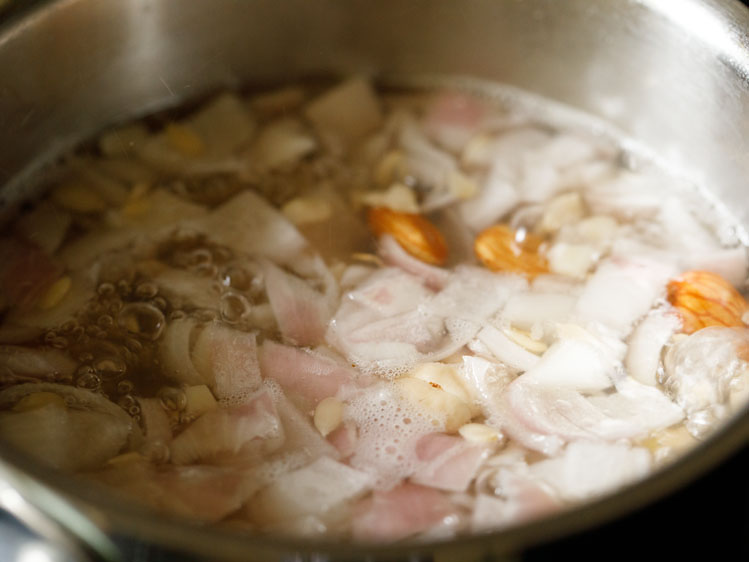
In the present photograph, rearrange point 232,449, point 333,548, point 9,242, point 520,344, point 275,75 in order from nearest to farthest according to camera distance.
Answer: point 333,548
point 232,449
point 520,344
point 9,242
point 275,75

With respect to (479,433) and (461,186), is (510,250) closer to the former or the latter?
(461,186)

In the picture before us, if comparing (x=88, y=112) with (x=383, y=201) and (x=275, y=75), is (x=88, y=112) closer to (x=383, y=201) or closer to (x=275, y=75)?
(x=275, y=75)

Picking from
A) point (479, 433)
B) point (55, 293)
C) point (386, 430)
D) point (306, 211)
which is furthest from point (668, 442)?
point (55, 293)

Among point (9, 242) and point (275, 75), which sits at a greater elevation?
point (275, 75)

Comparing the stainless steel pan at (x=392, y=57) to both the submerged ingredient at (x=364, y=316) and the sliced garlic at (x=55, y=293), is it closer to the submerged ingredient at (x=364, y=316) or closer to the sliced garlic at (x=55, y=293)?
the submerged ingredient at (x=364, y=316)

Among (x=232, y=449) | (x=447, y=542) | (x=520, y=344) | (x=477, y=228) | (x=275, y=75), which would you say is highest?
(x=275, y=75)

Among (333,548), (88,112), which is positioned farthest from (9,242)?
(333,548)
